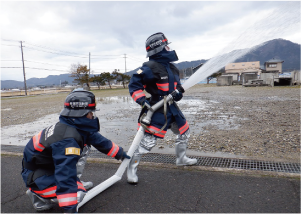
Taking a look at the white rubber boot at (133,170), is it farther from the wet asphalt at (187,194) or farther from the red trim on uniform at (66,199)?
the red trim on uniform at (66,199)

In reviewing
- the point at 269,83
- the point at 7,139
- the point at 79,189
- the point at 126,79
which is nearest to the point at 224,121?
the point at 79,189

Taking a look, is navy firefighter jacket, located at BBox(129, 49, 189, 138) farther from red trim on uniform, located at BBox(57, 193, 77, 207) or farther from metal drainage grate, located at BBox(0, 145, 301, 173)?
red trim on uniform, located at BBox(57, 193, 77, 207)

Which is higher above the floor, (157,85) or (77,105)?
(157,85)

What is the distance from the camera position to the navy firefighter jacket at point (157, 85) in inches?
119

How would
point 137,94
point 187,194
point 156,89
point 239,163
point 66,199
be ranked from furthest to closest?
1. point 239,163
2. point 156,89
3. point 137,94
4. point 187,194
5. point 66,199

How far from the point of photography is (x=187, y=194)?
8.78 feet

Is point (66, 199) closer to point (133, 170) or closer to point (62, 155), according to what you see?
point (62, 155)

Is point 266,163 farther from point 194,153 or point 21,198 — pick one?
point 21,198

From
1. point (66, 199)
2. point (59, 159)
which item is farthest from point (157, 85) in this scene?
point (66, 199)

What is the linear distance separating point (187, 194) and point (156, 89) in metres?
1.47

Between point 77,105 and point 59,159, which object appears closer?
point 59,159

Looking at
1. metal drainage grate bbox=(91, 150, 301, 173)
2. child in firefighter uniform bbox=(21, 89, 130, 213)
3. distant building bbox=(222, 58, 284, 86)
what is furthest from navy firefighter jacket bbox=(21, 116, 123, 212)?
distant building bbox=(222, 58, 284, 86)

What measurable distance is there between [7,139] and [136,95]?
16.5 ft

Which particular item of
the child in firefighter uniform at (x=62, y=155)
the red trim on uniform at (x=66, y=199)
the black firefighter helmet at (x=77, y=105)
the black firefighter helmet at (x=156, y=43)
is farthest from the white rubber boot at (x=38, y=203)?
the black firefighter helmet at (x=156, y=43)
